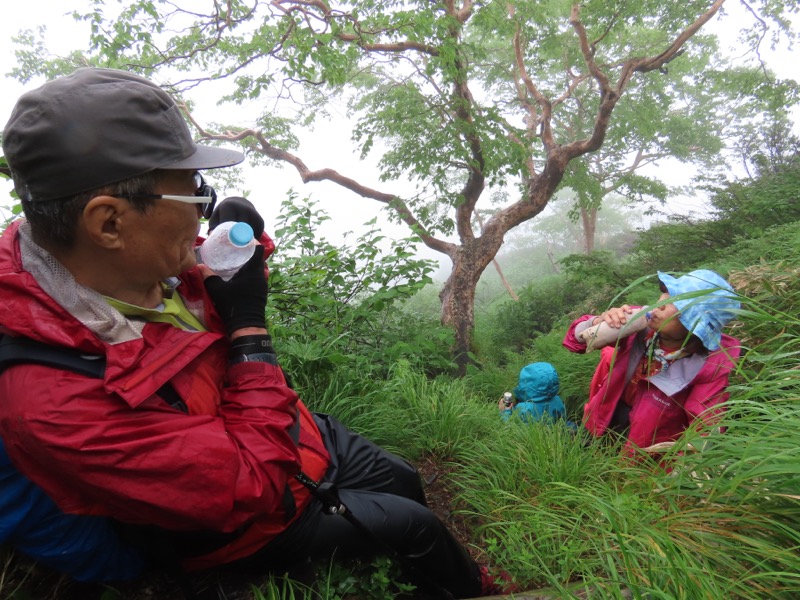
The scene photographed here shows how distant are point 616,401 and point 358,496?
67.9 inches

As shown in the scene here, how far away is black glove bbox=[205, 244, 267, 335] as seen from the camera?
1.29 meters

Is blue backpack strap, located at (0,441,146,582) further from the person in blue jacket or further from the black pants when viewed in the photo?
the person in blue jacket

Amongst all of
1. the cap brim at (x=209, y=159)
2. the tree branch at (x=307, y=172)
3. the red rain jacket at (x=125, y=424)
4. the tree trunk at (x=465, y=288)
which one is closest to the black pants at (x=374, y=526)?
the red rain jacket at (x=125, y=424)

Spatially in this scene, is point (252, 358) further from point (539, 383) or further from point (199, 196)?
point (539, 383)

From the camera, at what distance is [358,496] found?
152 centimetres

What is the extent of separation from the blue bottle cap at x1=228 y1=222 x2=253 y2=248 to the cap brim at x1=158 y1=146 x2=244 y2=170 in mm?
200

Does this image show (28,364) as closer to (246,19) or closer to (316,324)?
(316,324)

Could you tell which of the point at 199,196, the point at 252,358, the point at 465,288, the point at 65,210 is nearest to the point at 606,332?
the point at 252,358

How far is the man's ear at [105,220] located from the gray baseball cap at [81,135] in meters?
0.04

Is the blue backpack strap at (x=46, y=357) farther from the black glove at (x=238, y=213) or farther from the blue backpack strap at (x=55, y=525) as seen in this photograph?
the black glove at (x=238, y=213)

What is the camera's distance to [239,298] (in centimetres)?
130

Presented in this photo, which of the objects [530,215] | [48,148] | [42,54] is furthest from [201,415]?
[42,54]

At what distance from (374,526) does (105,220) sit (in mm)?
1190

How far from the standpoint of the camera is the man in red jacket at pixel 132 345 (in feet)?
2.95
